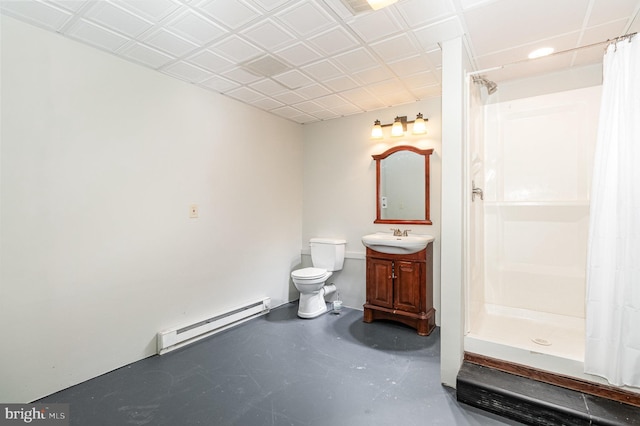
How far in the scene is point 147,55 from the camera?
2.18 m

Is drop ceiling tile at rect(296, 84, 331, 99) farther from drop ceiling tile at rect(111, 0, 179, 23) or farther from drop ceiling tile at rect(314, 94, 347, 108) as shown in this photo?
drop ceiling tile at rect(111, 0, 179, 23)

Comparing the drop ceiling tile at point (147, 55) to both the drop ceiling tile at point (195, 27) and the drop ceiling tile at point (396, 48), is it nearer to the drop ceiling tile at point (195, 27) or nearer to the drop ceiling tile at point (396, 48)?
the drop ceiling tile at point (195, 27)

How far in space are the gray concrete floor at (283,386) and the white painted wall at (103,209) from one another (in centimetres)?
31

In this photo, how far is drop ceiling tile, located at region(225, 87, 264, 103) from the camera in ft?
9.21

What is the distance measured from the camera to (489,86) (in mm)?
2580

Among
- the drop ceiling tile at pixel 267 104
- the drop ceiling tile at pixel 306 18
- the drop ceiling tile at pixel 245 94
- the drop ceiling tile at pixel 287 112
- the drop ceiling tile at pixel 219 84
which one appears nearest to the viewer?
the drop ceiling tile at pixel 306 18

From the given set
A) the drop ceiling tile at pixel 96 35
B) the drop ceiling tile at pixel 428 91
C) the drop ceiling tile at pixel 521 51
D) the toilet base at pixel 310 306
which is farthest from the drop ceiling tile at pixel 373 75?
the toilet base at pixel 310 306

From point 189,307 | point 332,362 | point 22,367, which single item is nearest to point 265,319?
point 189,307

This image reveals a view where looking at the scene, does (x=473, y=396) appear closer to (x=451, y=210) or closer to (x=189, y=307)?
(x=451, y=210)

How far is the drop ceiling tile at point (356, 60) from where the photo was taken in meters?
2.15

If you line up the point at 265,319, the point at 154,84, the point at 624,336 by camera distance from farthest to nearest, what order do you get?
the point at 265,319 < the point at 154,84 < the point at 624,336

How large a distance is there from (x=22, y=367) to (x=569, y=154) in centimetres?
416

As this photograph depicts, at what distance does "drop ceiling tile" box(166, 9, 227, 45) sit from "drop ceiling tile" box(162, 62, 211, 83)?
0.40 m

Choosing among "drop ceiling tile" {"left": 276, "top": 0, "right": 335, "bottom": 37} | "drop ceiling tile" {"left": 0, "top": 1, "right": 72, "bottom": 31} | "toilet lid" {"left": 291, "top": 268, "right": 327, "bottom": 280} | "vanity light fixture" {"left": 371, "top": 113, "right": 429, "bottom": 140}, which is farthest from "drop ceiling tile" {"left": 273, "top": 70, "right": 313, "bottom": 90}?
"toilet lid" {"left": 291, "top": 268, "right": 327, "bottom": 280}
